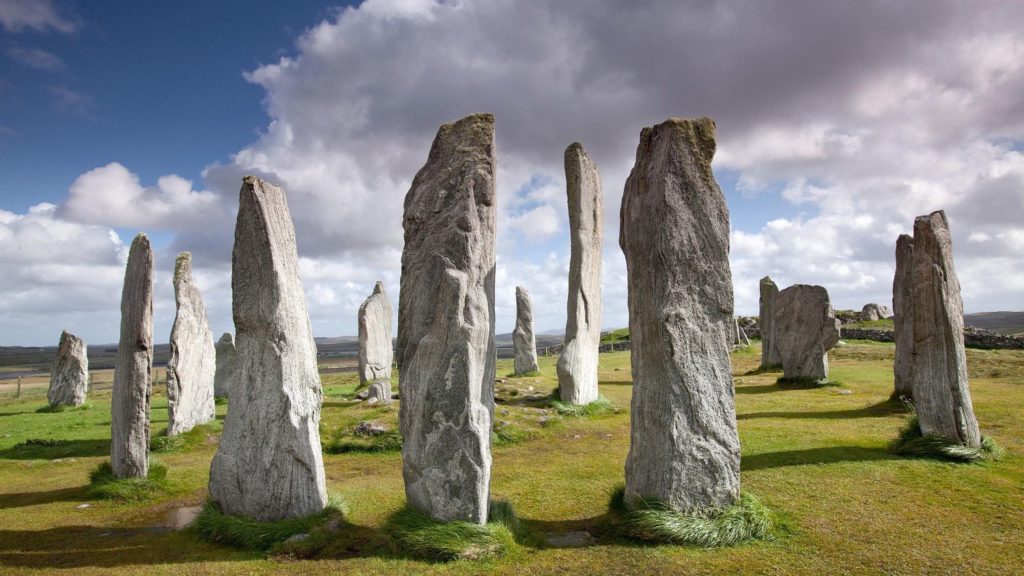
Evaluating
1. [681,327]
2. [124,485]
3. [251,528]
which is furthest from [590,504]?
[124,485]

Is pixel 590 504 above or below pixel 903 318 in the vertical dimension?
below

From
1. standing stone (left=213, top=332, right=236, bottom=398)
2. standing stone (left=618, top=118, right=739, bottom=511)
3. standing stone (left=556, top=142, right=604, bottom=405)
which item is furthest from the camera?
standing stone (left=213, top=332, right=236, bottom=398)

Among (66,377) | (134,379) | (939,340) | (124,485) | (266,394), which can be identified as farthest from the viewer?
(66,377)

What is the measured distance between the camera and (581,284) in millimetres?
14641

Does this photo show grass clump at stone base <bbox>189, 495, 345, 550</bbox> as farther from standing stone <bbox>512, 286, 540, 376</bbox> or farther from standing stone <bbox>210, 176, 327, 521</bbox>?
standing stone <bbox>512, 286, 540, 376</bbox>

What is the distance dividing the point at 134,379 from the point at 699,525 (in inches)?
323

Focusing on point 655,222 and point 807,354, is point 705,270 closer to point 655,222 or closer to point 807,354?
point 655,222

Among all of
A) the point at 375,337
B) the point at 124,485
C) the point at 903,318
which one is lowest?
the point at 124,485

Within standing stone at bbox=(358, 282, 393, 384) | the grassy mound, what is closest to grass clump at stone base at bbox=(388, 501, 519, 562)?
the grassy mound

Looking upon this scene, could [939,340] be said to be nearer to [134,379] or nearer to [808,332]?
[808,332]

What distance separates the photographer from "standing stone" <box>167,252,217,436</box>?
41.5 feet

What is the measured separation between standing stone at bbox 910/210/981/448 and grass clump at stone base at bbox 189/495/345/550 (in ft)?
30.0

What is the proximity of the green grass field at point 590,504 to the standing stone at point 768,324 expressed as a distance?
25.3 feet

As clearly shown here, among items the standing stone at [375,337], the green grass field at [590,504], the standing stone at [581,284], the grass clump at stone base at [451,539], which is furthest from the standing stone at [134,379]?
the standing stone at [375,337]
